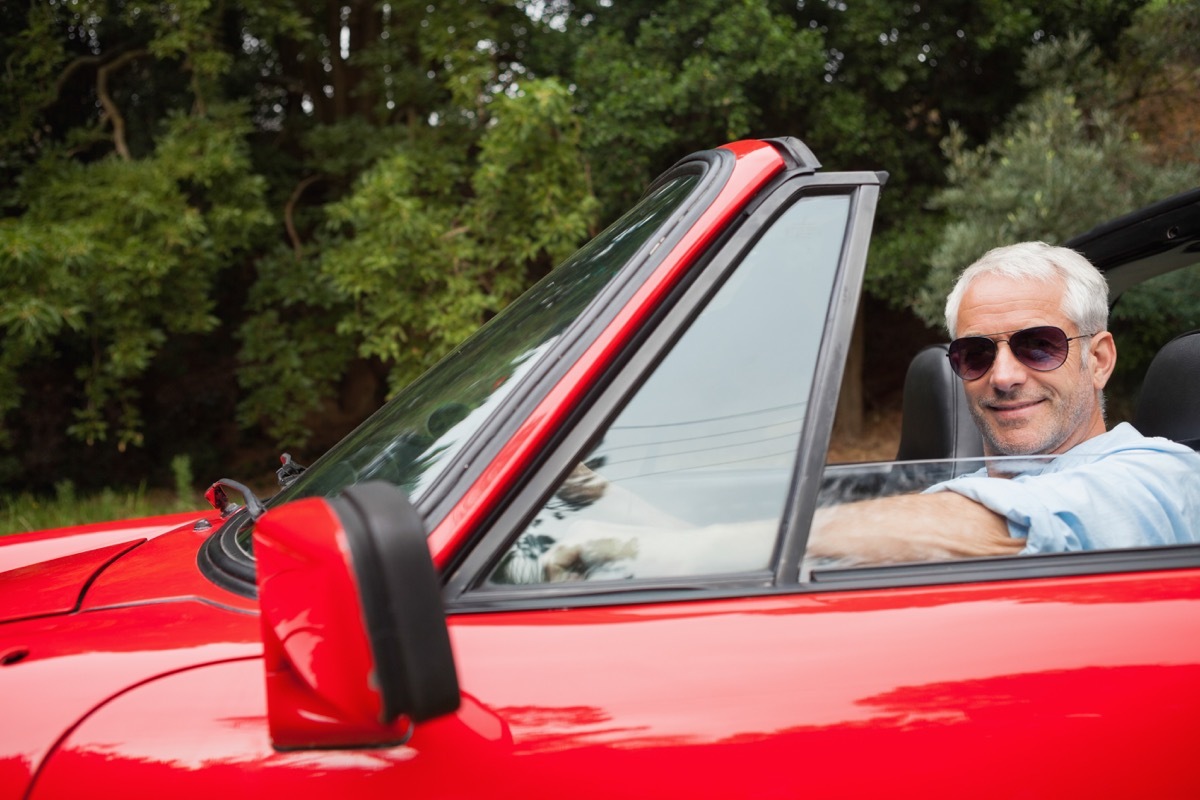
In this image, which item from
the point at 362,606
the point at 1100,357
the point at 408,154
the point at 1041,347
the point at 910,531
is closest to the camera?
the point at 362,606

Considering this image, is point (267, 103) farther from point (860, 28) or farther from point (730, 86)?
point (860, 28)

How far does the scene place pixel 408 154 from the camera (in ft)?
29.3

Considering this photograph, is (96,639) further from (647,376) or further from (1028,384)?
(1028,384)

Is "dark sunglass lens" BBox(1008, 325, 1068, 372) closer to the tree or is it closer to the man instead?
the man

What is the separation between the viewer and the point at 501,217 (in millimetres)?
8562

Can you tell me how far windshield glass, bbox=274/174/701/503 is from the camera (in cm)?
134

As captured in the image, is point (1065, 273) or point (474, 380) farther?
point (1065, 273)

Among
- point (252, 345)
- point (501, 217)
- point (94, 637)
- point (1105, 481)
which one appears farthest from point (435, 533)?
point (252, 345)

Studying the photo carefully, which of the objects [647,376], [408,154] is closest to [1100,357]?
[647,376]

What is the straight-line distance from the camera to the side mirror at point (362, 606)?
940 mm

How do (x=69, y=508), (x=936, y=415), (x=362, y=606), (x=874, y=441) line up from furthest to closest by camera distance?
(x=874, y=441) < (x=69, y=508) < (x=936, y=415) < (x=362, y=606)

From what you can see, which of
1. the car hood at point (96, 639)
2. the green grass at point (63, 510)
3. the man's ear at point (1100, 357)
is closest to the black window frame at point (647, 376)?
the car hood at point (96, 639)

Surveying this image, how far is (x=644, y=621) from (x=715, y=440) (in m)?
0.28

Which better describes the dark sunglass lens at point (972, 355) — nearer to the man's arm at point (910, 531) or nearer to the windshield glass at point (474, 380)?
the man's arm at point (910, 531)
